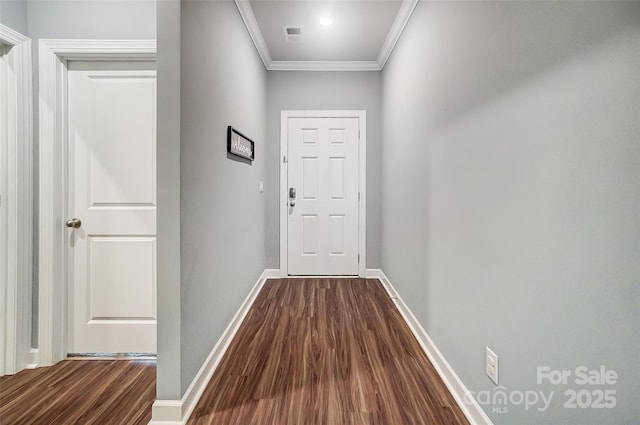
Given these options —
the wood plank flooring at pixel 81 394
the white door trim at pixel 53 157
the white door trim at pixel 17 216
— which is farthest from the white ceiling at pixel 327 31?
Result: the wood plank flooring at pixel 81 394

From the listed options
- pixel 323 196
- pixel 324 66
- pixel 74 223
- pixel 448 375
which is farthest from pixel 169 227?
pixel 324 66

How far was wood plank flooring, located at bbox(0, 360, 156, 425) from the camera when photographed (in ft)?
4.46

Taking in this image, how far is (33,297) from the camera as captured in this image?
1746 millimetres

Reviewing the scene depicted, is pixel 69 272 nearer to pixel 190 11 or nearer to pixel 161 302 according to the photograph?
pixel 161 302

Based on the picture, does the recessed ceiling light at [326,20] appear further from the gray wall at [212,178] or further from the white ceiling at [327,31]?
the gray wall at [212,178]

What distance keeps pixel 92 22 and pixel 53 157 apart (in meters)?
0.86

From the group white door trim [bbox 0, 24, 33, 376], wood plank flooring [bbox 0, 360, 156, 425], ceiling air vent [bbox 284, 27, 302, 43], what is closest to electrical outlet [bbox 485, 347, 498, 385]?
wood plank flooring [bbox 0, 360, 156, 425]

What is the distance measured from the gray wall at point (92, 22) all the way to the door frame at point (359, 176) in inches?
74.8

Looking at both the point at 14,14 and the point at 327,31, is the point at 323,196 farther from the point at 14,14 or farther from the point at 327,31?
the point at 14,14

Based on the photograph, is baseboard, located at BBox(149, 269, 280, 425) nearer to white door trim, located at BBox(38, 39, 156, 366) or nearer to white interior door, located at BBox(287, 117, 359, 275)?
white door trim, located at BBox(38, 39, 156, 366)

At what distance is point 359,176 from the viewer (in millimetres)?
3576

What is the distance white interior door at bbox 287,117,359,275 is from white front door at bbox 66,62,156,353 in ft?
6.21

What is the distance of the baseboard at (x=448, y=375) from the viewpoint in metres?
1.29

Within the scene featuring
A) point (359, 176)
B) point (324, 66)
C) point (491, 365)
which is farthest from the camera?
point (359, 176)
